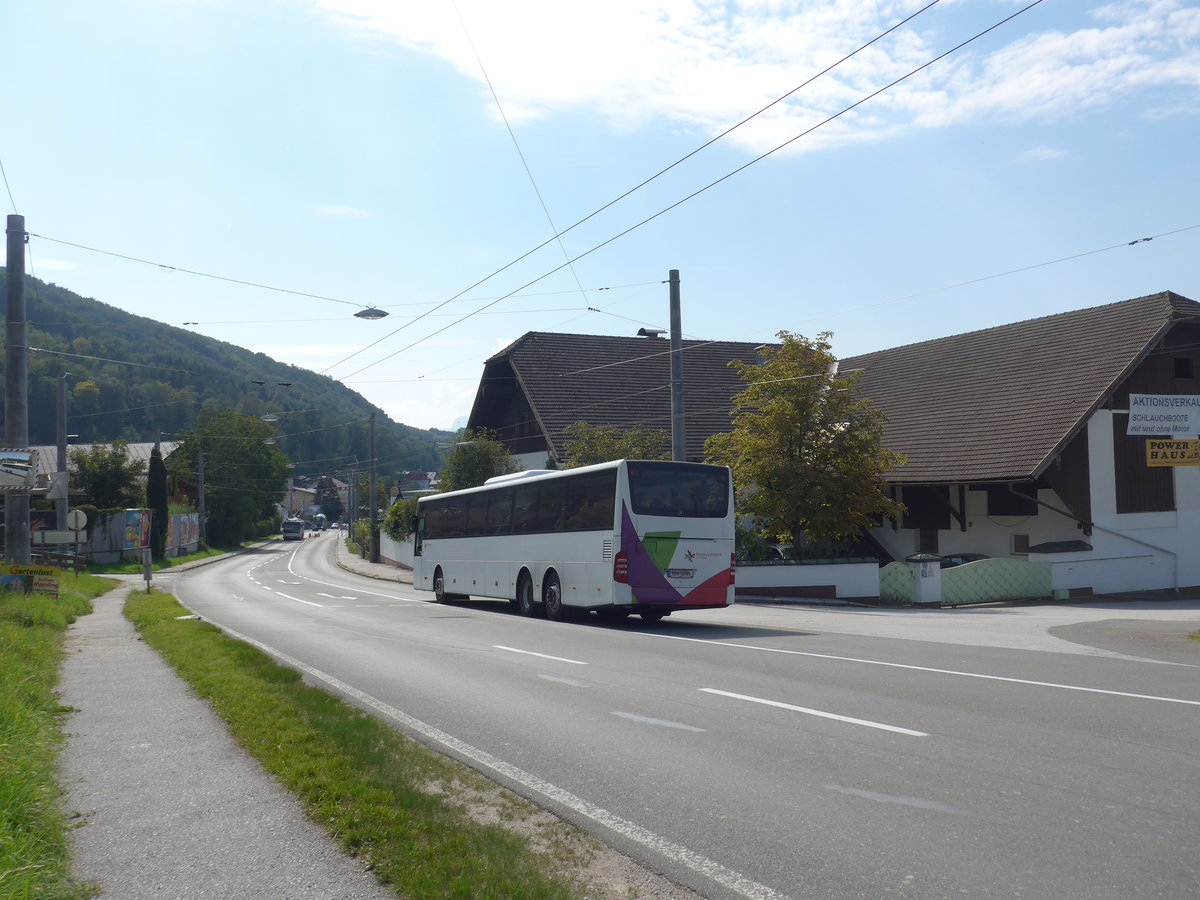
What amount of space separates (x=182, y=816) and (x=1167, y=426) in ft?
102

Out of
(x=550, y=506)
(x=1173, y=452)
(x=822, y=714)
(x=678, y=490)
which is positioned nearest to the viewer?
(x=822, y=714)

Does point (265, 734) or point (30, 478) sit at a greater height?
point (30, 478)

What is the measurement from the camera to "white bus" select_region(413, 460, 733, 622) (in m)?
19.0

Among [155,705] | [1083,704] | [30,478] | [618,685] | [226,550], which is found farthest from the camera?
[226,550]

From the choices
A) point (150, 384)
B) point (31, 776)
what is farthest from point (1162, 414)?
point (150, 384)

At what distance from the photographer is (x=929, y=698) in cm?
969

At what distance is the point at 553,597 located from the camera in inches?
854

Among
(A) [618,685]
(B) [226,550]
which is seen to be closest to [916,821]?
(A) [618,685]

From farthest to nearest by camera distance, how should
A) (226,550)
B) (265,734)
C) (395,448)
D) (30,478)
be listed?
(395,448) < (226,550) < (30,478) < (265,734)

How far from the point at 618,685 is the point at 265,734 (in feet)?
13.7

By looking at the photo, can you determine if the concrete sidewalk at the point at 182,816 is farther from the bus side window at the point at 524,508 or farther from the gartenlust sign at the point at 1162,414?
the gartenlust sign at the point at 1162,414

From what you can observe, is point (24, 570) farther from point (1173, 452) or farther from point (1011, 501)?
point (1173, 452)

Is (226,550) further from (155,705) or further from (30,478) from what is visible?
(155,705)

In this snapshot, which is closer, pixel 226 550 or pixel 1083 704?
pixel 1083 704
